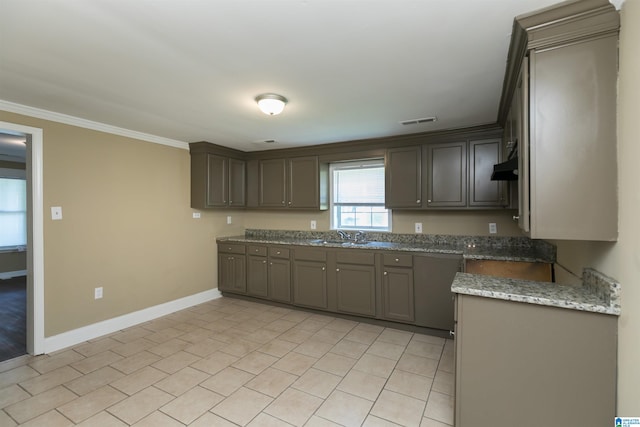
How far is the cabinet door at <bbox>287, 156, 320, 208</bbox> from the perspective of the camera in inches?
172

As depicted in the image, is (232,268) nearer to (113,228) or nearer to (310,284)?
(310,284)

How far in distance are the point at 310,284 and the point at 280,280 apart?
476 mm

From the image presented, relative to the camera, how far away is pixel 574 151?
1.44 metres

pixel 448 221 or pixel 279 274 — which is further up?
pixel 448 221

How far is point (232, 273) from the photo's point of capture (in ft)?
15.0

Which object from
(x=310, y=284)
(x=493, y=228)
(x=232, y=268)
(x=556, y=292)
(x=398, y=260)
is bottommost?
(x=310, y=284)

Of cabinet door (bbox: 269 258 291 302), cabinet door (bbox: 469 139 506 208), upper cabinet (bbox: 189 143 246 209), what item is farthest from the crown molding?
cabinet door (bbox: 469 139 506 208)

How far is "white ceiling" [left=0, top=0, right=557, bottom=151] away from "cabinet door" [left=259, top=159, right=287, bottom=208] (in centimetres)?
159

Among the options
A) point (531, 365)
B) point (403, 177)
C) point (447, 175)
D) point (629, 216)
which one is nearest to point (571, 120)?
point (629, 216)

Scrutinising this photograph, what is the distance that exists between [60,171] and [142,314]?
1862mm

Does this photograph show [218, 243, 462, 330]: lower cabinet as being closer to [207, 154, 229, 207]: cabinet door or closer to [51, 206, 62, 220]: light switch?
[207, 154, 229, 207]: cabinet door

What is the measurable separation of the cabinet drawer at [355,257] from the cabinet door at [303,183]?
3.05 feet

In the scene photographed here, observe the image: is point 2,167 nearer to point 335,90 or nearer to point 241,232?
point 241,232

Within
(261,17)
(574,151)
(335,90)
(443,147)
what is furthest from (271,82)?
(443,147)
